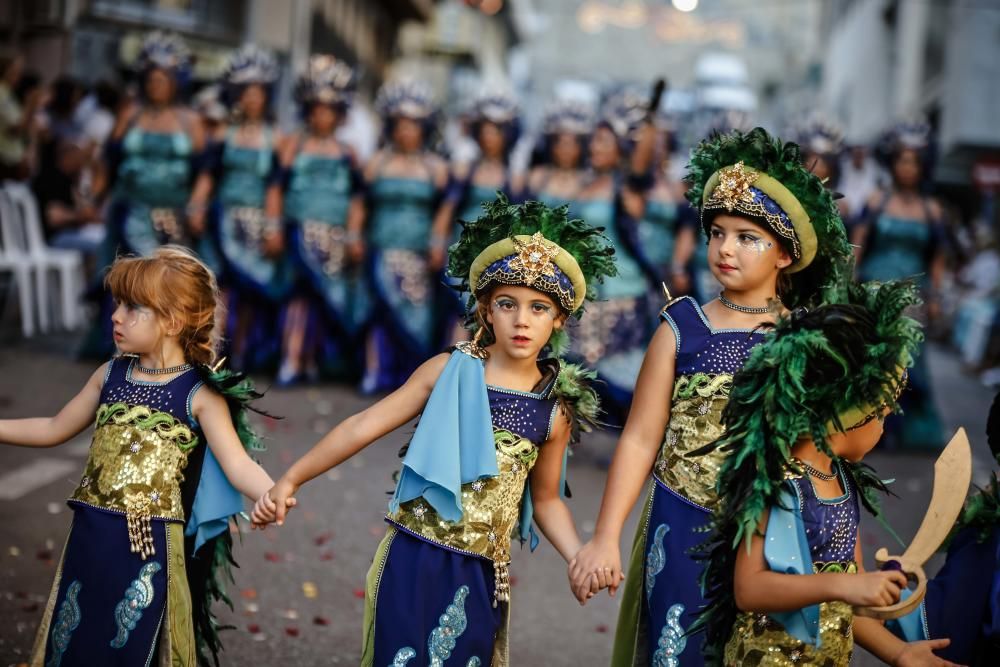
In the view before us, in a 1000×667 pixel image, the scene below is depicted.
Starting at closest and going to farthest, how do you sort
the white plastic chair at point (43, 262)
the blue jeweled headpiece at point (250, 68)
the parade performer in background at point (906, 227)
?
the parade performer in background at point (906, 227)
the blue jeweled headpiece at point (250, 68)
the white plastic chair at point (43, 262)

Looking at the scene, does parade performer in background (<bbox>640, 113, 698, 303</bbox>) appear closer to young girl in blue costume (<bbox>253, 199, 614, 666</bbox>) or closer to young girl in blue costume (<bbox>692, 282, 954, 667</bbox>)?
young girl in blue costume (<bbox>253, 199, 614, 666</bbox>)

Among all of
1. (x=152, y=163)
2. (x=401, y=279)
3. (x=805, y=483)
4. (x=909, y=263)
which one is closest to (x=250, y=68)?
(x=152, y=163)

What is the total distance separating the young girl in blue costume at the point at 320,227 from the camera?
1009cm

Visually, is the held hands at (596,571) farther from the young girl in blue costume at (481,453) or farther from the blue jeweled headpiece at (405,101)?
the blue jeweled headpiece at (405,101)

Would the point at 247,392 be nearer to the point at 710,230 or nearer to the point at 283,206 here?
the point at 710,230

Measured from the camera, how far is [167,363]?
359cm

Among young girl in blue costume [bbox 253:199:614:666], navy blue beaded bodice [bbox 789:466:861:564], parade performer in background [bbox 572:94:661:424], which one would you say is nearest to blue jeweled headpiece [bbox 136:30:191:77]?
parade performer in background [bbox 572:94:661:424]

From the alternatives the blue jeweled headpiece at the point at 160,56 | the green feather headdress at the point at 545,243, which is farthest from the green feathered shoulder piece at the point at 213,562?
the blue jeweled headpiece at the point at 160,56

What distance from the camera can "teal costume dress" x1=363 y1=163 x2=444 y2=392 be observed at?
10.2 meters

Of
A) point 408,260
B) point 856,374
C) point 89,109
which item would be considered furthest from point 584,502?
point 89,109

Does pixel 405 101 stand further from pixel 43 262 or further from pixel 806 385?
pixel 806 385

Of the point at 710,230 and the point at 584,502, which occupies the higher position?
the point at 710,230

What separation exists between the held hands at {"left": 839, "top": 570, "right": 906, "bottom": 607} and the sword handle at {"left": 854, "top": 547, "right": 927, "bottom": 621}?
0.02m

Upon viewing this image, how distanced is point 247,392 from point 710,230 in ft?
4.73
